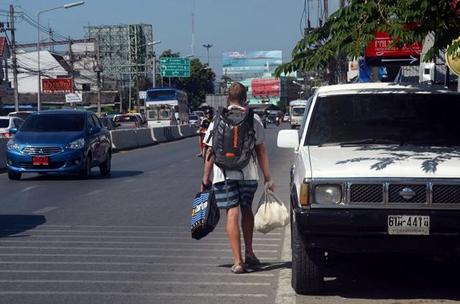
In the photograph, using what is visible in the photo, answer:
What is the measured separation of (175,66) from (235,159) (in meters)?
75.7

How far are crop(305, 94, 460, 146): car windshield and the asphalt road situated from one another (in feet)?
3.93

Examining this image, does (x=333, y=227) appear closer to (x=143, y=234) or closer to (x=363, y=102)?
(x=363, y=102)

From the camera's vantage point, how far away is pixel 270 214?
870 centimetres

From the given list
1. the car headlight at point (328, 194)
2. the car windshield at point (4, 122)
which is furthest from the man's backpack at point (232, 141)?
the car windshield at point (4, 122)

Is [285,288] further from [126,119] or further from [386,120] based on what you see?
[126,119]

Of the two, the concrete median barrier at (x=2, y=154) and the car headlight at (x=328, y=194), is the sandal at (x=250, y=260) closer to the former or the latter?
the car headlight at (x=328, y=194)

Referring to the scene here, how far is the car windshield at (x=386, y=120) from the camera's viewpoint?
853cm

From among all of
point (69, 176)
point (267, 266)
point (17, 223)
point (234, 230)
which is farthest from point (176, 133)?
Answer: point (234, 230)

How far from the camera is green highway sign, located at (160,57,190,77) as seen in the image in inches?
3280

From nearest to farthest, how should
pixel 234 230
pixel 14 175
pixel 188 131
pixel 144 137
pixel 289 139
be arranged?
1. pixel 234 230
2. pixel 289 139
3. pixel 14 175
4. pixel 144 137
5. pixel 188 131

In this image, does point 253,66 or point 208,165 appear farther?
point 253,66

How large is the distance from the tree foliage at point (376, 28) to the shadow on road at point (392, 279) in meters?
2.17

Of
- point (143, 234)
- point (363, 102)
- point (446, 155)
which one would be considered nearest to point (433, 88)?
point (363, 102)

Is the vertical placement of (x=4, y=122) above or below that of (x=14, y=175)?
above
